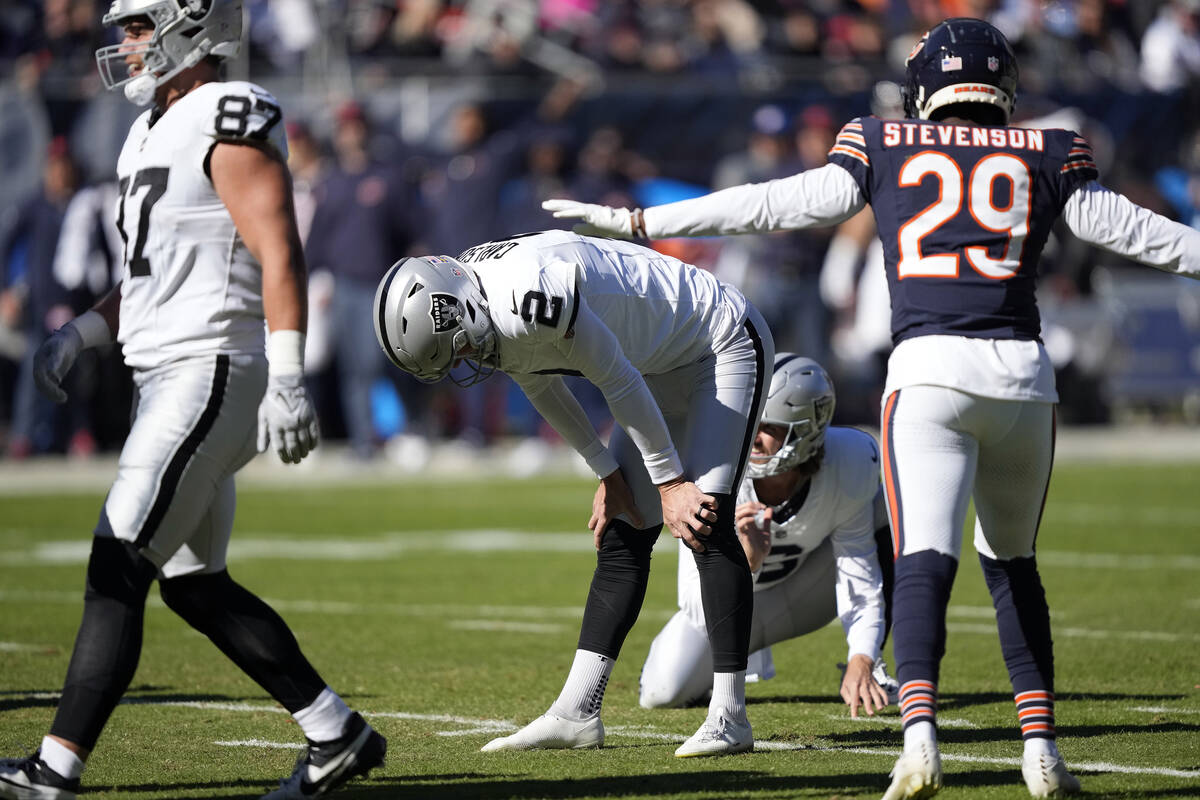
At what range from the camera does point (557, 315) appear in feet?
15.2

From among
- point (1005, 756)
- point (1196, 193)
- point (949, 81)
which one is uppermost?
point (1196, 193)

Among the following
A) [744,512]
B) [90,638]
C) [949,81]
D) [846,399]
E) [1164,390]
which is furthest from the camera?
[1164,390]

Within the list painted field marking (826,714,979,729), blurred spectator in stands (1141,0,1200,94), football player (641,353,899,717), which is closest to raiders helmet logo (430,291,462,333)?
football player (641,353,899,717)

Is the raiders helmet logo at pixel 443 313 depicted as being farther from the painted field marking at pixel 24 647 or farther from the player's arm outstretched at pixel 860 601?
the painted field marking at pixel 24 647

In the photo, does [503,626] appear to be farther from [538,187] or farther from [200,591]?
→ [538,187]

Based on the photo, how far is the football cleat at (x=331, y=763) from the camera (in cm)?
436

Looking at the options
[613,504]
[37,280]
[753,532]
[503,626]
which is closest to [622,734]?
[613,504]

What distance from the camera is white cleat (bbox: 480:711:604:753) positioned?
5133 mm

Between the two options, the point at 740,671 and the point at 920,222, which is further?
the point at 740,671

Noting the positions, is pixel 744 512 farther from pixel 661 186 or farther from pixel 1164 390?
pixel 1164 390

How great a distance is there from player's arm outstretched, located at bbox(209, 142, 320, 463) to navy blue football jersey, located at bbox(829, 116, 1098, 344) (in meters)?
1.45

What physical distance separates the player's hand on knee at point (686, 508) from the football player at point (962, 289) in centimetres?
59

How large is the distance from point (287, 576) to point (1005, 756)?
5.13 metres

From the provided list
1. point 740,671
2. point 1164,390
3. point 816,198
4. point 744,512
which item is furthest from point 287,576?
point 1164,390
